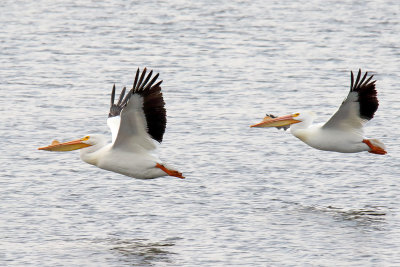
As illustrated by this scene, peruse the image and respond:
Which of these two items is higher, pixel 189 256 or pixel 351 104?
pixel 351 104

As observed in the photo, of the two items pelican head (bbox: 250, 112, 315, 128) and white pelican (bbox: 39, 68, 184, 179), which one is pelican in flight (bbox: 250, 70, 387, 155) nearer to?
pelican head (bbox: 250, 112, 315, 128)

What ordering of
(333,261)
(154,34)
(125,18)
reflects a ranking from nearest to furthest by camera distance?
1. (333,261)
2. (154,34)
3. (125,18)

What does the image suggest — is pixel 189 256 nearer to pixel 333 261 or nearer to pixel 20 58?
pixel 333 261

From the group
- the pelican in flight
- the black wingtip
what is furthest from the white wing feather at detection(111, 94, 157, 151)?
the black wingtip

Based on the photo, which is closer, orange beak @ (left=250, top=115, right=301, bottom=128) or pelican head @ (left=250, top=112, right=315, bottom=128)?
pelican head @ (left=250, top=112, right=315, bottom=128)

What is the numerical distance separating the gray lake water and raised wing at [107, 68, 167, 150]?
82 cm

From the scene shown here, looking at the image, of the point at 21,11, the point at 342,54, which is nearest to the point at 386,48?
the point at 342,54

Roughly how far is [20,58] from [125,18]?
18.7 feet

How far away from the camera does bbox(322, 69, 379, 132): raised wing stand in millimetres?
10820

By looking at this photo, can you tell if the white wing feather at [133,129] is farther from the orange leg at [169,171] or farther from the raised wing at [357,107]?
the raised wing at [357,107]

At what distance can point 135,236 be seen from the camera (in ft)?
32.5

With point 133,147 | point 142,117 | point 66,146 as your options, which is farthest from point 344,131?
point 66,146

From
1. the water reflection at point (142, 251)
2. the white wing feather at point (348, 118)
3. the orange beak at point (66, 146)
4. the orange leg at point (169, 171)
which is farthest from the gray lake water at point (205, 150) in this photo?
the white wing feather at point (348, 118)

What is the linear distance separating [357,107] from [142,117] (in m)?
2.67
